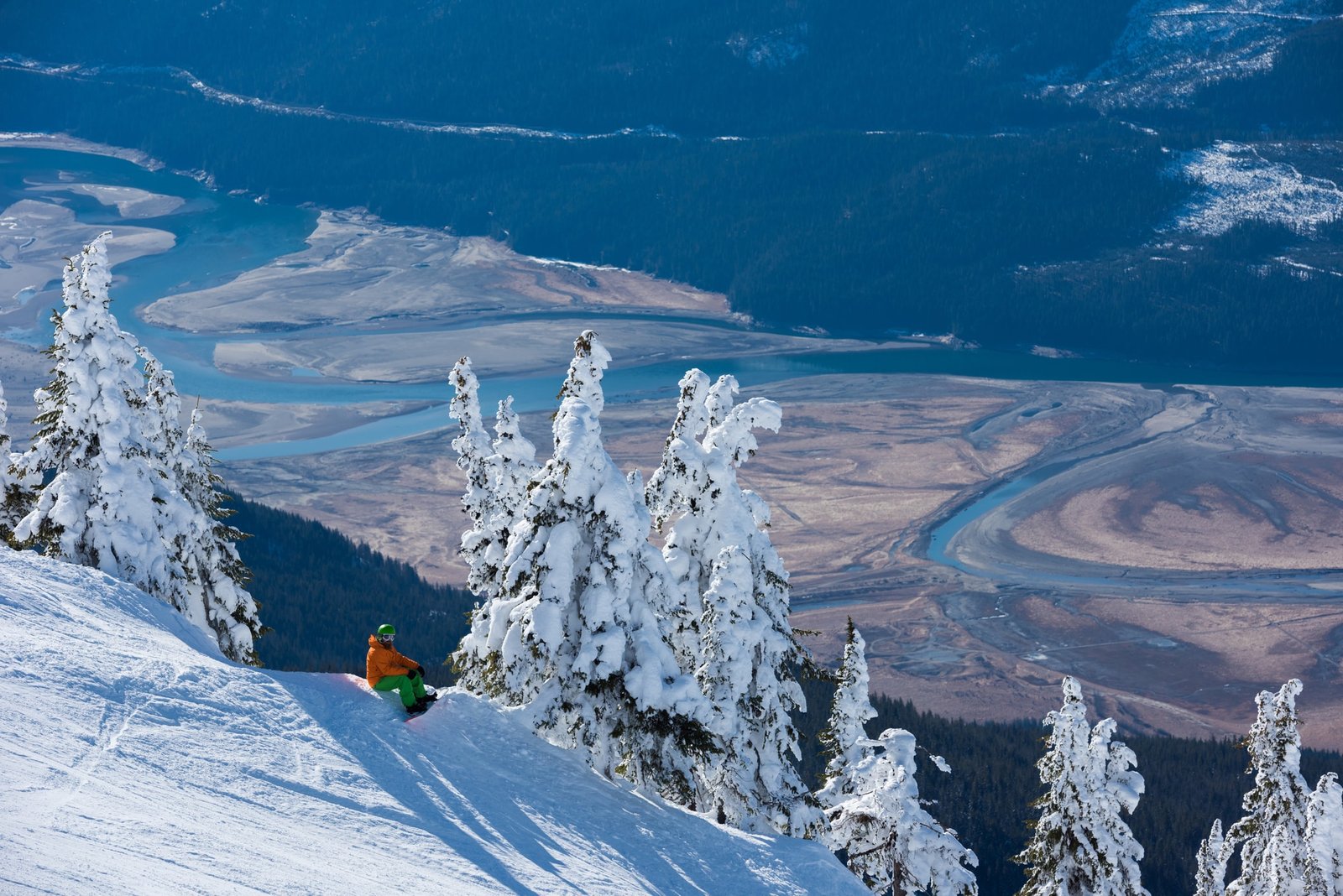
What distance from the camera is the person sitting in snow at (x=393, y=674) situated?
24422 millimetres

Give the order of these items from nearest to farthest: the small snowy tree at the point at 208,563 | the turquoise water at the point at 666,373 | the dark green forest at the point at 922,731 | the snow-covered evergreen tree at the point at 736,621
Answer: the snow-covered evergreen tree at the point at 736,621 < the small snowy tree at the point at 208,563 < the dark green forest at the point at 922,731 < the turquoise water at the point at 666,373

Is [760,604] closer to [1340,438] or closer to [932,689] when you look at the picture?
[932,689]

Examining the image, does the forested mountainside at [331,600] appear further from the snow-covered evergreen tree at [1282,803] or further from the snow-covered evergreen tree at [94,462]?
the snow-covered evergreen tree at [1282,803]

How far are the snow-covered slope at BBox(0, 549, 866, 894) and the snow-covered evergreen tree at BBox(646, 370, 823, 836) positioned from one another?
3.82 metres

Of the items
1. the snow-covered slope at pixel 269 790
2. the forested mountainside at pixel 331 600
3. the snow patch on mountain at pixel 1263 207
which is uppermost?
the snow patch on mountain at pixel 1263 207

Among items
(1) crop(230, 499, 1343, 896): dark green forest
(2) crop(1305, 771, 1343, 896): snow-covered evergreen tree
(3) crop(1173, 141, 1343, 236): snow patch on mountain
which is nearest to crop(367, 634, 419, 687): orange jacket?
(2) crop(1305, 771, 1343, 896): snow-covered evergreen tree

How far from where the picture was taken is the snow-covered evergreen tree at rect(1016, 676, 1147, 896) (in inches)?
1101

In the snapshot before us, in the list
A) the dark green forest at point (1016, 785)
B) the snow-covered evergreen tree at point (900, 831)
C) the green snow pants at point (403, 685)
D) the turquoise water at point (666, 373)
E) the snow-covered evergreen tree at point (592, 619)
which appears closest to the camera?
the snow-covered evergreen tree at point (592, 619)

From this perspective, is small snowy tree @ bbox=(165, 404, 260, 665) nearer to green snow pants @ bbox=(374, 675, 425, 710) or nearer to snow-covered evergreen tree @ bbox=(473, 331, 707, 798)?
green snow pants @ bbox=(374, 675, 425, 710)

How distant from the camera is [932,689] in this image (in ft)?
298

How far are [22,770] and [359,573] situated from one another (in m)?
68.6

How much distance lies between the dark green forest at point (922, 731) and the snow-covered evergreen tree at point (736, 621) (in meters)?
16.9

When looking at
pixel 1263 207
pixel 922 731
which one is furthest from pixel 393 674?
pixel 1263 207

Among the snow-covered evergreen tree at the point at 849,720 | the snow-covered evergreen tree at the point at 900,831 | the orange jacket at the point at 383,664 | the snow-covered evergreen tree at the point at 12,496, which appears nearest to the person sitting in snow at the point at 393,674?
the orange jacket at the point at 383,664
